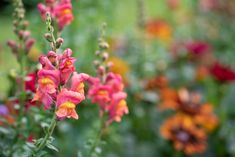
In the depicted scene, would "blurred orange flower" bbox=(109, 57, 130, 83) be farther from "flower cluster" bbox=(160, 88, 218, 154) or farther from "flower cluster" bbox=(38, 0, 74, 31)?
"flower cluster" bbox=(38, 0, 74, 31)

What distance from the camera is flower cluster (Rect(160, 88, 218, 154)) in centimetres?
256

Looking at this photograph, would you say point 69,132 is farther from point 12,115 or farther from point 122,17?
point 122,17

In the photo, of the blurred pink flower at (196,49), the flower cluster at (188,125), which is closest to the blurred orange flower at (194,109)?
the flower cluster at (188,125)

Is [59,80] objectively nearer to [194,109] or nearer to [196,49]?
[194,109]

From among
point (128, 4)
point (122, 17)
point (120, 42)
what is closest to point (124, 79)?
point (120, 42)

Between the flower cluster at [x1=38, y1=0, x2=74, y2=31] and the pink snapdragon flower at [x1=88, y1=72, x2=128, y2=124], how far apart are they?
0.22 m

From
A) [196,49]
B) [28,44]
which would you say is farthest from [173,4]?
[28,44]

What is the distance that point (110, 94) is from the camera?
70.7 inches

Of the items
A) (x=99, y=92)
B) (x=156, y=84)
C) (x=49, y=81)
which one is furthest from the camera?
(x=156, y=84)

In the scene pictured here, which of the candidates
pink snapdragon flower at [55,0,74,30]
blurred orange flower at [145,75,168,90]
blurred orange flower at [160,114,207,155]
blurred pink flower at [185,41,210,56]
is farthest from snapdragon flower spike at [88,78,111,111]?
blurred pink flower at [185,41,210,56]

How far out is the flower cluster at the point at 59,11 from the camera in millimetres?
1767

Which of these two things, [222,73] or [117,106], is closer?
[117,106]

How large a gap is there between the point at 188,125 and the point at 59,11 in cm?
105

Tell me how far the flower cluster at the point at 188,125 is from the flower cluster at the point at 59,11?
3.22 feet
